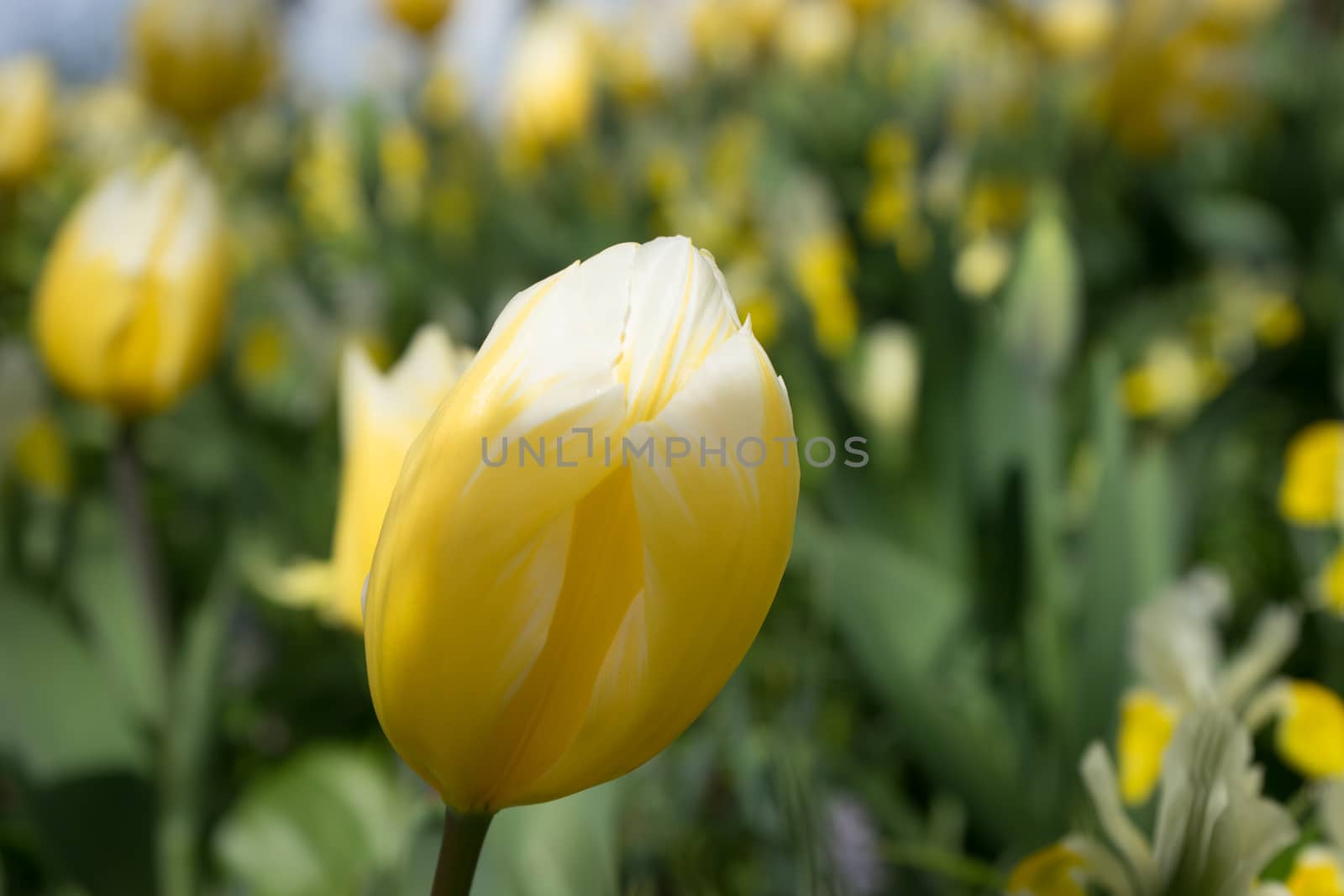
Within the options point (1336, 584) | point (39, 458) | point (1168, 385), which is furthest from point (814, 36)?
point (1336, 584)

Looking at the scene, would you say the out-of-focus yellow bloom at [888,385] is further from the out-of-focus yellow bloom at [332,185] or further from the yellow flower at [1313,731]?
the out-of-focus yellow bloom at [332,185]

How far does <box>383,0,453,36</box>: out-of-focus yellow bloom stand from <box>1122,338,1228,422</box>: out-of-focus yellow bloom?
A: 156cm

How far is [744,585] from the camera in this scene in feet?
1.03

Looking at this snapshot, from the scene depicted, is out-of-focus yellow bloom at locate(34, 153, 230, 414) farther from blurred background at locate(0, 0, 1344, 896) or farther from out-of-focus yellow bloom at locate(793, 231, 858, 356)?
out-of-focus yellow bloom at locate(793, 231, 858, 356)

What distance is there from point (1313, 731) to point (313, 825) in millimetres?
686

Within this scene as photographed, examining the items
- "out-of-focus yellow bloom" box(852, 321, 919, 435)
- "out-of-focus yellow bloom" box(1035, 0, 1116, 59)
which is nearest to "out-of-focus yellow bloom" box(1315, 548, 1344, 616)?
"out-of-focus yellow bloom" box(852, 321, 919, 435)

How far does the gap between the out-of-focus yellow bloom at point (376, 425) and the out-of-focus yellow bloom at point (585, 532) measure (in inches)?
7.6

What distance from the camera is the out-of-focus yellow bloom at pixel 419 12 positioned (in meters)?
2.27

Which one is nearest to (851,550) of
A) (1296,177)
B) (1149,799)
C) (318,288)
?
(1149,799)

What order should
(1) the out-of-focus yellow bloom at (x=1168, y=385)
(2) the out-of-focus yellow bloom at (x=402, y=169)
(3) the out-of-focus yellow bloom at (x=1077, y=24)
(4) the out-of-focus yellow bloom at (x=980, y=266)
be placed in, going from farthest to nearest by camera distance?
(3) the out-of-focus yellow bloom at (x=1077, y=24) → (2) the out-of-focus yellow bloom at (x=402, y=169) → (4) the out-of-focus yellow bloom at (x=980, y=266) → (1) the out-of-focus yellow bloom at (x=1168, y=385)

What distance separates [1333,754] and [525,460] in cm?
45

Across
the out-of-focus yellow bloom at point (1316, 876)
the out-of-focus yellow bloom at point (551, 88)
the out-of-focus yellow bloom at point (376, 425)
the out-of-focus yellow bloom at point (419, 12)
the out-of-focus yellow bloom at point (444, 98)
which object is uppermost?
the out-of-focus yellow bloom at point (376, 425)

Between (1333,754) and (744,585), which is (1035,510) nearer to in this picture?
(1333,754)

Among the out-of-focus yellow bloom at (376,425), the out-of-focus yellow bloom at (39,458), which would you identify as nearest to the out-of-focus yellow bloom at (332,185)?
the out-of-focus yellow bloom at (39,458)
